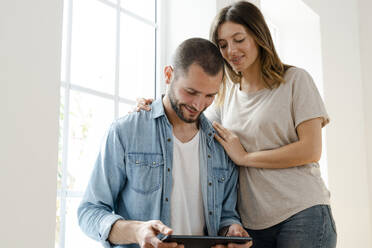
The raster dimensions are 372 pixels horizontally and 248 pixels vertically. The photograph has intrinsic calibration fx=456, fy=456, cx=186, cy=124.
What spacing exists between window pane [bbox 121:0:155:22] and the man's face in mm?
706

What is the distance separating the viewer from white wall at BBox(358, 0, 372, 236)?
3.56 meters

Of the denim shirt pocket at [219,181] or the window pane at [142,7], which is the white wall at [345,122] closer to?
the window pane at [142,7]

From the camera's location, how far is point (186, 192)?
158 cm

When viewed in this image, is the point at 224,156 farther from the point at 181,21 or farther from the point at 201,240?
the point at 181,21

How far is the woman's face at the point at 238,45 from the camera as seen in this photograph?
67.2 inches

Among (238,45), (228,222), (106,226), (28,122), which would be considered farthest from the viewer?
(238,45)

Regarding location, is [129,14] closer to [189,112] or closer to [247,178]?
[189,112]

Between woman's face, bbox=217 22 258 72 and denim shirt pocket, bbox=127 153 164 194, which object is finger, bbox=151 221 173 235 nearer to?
denim shirt pocket, bbox=127 153 164 194

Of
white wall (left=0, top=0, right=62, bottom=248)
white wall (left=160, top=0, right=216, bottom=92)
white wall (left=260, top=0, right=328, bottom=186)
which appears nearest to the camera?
white wall (left=0, top=0, right=62, bottom=248)

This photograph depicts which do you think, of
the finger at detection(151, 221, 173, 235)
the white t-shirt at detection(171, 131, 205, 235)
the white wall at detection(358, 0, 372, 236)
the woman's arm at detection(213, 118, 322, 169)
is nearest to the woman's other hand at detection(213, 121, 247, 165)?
the woman's arm at detection(213, 118, 322, 169)

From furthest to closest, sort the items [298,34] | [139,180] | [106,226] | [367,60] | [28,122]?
[367,60] < [298,34] < [139,180] < [106,226] < [28,122]

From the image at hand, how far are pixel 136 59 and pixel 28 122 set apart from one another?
3.21ft

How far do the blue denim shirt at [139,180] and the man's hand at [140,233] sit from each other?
0.08 ft

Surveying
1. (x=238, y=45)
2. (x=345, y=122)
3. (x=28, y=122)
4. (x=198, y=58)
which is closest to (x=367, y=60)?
(x=345, y=122)
